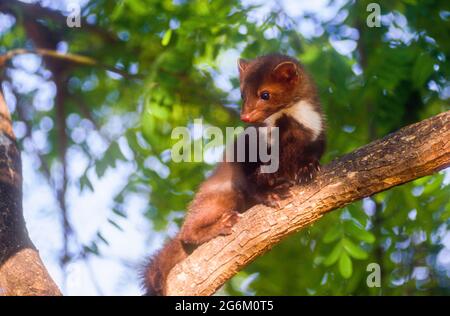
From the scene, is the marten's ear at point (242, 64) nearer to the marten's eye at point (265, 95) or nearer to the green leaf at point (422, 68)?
the marten's eye at point (265, 95)

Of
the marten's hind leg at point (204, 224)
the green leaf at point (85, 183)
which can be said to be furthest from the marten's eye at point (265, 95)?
the green leaf at point (85, 183)

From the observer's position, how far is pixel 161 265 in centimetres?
593

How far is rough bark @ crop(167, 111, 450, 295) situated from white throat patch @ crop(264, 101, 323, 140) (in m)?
0.81

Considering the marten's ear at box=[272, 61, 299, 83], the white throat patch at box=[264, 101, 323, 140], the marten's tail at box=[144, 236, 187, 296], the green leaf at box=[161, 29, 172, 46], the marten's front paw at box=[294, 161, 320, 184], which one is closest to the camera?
the marten's front paw at box=[294, 161, 320, 184]

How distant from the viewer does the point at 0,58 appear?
727 centimetres

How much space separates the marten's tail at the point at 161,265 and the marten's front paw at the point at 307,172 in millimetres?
1369

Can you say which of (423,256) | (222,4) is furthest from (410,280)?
(222,4)

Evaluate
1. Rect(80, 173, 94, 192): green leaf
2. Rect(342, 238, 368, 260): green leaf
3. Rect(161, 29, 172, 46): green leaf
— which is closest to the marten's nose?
Rect(342, 238, 368, 260): green leaf

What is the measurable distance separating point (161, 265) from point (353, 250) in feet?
6.62

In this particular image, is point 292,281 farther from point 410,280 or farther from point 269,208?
point 269,208

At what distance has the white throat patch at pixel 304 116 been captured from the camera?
611 cm

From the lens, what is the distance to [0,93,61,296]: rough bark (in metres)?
4.96

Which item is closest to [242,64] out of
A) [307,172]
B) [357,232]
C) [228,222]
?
[307,172]

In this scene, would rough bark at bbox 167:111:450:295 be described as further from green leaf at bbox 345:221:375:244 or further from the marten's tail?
green leaf at bbox 345:221:375:244
